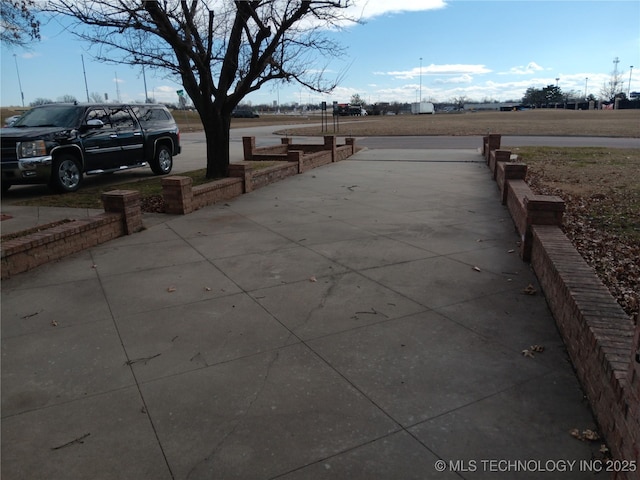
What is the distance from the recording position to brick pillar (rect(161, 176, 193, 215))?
347 inches

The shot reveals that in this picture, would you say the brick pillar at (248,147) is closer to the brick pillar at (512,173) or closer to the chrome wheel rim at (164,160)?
the chrome wheel rim at (164,160)

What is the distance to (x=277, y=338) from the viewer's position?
13.6ft

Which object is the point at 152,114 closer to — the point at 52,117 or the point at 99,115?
the point at 99,115

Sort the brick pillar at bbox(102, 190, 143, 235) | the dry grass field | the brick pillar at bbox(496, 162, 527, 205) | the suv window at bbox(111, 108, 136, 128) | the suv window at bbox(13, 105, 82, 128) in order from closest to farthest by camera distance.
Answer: the brick pillar at bbox(102, 190, 143, 235)
the brick pillar at bbox(496, 162, 527, 205)
the suv window at bbox(13, 105, 82, 128)
the suv window at bbox(111, 108, 136, 128)
the dry grass field

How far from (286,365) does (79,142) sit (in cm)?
906

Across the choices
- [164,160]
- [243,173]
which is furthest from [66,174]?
[243,173]

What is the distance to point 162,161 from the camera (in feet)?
45.2

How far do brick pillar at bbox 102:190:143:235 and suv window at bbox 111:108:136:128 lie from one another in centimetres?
511

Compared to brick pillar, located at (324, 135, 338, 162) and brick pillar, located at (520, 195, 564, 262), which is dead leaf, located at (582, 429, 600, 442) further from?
brick pillar, located at (324, 135, 338, 162)

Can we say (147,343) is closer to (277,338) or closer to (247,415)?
(277,338)

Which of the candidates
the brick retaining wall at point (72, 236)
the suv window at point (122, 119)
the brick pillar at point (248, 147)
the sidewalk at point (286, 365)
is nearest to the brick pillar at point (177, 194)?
the brick retaining wall at point (72, 236)

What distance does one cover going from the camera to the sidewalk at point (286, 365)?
2.78 m

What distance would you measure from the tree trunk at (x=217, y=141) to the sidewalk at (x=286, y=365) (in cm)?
589

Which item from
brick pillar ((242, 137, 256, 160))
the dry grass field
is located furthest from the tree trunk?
the dry grass field
